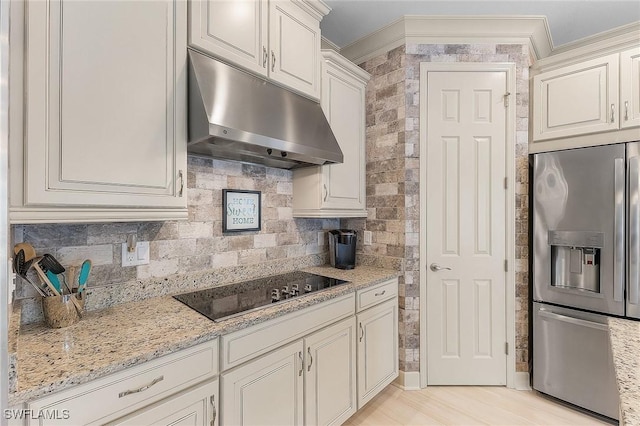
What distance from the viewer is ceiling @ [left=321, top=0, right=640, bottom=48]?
212 centimetres

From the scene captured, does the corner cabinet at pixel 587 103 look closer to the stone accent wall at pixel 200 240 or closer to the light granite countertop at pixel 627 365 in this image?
the light granite countertop at pixel 627 365

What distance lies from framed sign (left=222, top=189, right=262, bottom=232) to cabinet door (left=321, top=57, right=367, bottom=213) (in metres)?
0.49

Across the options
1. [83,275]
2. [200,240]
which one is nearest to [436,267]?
[200,240]

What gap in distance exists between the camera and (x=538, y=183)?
222 cm

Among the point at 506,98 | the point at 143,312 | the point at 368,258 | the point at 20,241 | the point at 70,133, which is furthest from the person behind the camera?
the point at 368,258

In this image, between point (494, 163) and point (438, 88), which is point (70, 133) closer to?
point (438, 88)

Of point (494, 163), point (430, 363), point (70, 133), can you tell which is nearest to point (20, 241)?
point (70, 133)

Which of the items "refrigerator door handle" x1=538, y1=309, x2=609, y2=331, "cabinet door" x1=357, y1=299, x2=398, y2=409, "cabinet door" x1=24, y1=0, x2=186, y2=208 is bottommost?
"cabinet door" x1=357, y1=299, x2=398, y2=409

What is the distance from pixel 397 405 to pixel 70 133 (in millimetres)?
2453

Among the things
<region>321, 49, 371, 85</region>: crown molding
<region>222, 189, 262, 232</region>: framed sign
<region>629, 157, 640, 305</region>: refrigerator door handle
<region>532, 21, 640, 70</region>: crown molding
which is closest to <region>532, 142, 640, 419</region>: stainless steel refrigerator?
<region>629, 157, 640, 305</region>: refrigerator door handle

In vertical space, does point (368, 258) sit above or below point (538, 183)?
below

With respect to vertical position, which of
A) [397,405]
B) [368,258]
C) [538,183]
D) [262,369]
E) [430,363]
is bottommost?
[397,405]

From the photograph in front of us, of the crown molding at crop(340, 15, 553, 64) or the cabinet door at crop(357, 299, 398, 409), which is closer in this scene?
the cabinet door at crop(357, 299, 398, 409)

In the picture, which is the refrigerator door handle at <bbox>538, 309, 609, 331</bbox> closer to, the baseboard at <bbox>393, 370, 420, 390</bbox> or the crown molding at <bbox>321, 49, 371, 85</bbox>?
the baseboard at <bbox>393, 370, 420, 390</bbox>
